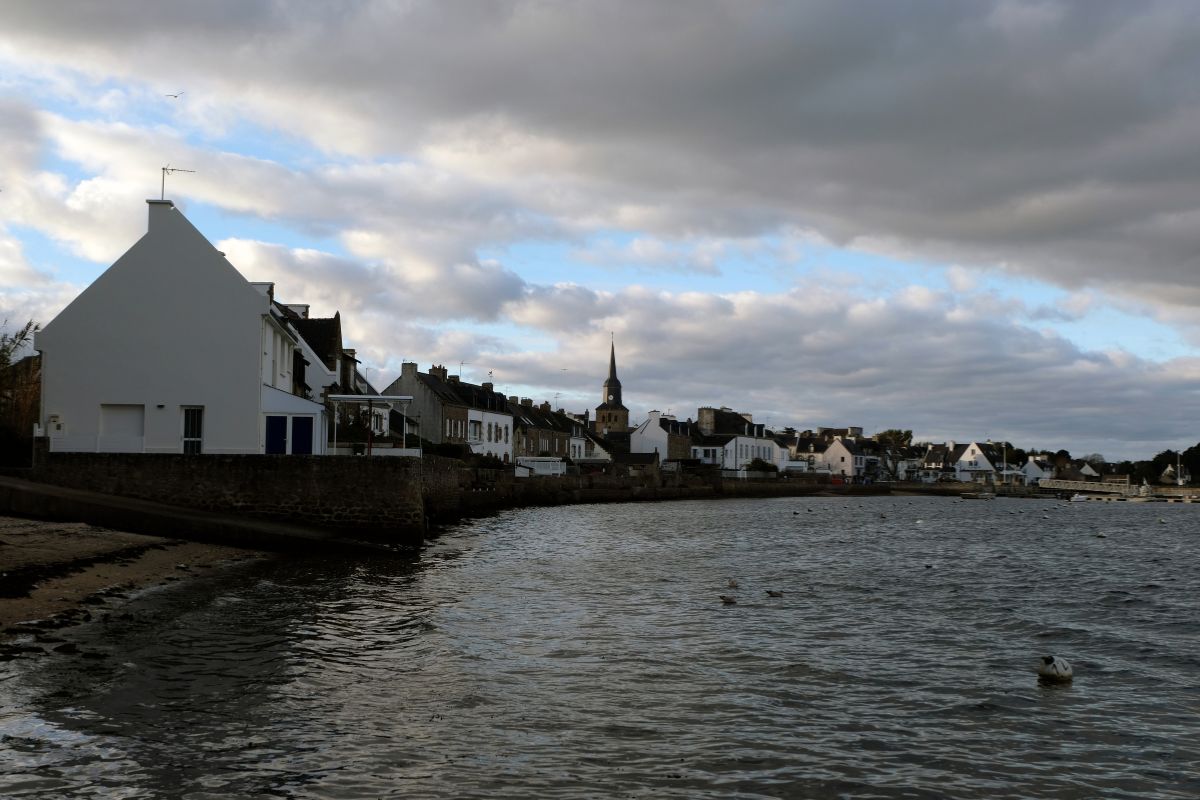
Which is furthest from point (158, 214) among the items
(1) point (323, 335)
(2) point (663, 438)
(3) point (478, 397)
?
(2) point (663, 438)

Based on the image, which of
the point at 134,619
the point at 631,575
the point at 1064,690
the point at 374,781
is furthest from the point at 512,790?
the point at 631,575

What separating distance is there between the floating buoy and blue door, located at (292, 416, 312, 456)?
28861 millimetres

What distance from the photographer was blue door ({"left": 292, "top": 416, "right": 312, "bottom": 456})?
120ft

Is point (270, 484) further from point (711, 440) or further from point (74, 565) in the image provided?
point (711, 440)

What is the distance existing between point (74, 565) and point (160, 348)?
16.6m

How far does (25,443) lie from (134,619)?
79.5 ft

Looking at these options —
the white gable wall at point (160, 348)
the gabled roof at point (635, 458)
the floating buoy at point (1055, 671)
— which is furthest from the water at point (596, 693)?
the gabled roof at point (635, 458)

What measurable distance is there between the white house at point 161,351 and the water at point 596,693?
11.6 metres

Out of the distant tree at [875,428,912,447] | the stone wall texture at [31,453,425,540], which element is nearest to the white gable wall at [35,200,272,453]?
the stone wall texture at [31,453,425,540]

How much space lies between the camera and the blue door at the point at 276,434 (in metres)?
35.9

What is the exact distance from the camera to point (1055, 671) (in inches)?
547

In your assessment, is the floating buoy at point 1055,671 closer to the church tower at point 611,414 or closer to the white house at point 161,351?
the white house at point 161,351

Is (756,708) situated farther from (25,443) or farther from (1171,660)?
(25,443)

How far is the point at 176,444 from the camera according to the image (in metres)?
34.8
